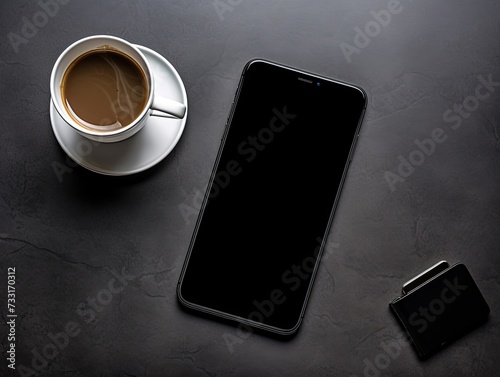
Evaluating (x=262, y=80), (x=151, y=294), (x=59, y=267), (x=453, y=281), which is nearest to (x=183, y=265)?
(x=151, y=294)

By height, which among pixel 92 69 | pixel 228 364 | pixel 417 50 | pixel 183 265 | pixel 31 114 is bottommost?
pixel 228 364

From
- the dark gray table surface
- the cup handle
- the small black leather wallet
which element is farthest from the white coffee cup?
the small black leather wallet

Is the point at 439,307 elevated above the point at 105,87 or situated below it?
below

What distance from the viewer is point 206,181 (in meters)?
0.86

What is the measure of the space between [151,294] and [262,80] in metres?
0.35

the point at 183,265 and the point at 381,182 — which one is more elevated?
the point at 381,182

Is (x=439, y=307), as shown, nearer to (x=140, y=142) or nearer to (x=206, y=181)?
A: (x=206, y=181)

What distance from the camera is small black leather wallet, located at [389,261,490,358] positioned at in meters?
0.87

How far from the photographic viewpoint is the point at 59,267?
85cm

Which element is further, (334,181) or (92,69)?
(334,181)

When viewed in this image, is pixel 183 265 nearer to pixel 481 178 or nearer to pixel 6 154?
pixel 6 154

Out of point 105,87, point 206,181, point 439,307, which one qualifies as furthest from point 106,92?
point 439,307

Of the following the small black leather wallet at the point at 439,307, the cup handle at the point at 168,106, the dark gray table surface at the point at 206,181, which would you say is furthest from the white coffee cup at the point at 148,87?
the small black leather wallet at the point at 439,307

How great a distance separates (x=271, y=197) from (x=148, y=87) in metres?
0.24
